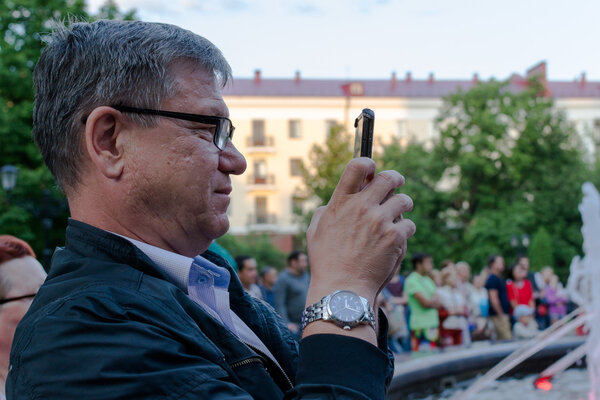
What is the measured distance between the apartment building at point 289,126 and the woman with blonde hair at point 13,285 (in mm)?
43815

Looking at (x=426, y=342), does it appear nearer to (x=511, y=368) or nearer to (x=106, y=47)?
(x=511, y=368)

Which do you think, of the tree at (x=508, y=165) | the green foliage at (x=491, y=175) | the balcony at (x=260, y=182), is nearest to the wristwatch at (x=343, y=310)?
the green foliage at (x=491, y=175)

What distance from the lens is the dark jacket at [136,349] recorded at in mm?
1184

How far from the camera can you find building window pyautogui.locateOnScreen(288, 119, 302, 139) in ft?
156

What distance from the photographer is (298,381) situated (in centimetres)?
127

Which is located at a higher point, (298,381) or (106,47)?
(106,47)

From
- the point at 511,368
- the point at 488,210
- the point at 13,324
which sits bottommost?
the point at 488,210

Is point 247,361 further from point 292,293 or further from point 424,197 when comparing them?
point 424,197

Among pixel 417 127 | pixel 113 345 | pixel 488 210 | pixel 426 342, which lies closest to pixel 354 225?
pixel 113 345

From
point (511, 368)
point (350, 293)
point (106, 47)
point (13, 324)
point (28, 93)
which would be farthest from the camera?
point (28, 93)

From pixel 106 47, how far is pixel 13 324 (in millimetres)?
1644

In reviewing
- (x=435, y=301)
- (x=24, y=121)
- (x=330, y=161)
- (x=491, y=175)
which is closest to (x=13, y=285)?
(x=435, y=301)

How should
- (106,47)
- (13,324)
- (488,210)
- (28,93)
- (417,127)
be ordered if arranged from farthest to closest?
(417,127) < (488,210) < (28,93) < (13,324) < (106,47)

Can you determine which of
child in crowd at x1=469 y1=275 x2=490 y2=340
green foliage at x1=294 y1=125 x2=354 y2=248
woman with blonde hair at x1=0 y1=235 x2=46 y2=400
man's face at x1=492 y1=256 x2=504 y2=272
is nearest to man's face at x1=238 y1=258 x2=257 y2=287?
man's face at x1=492 y1=256 x2=504 y2=272
